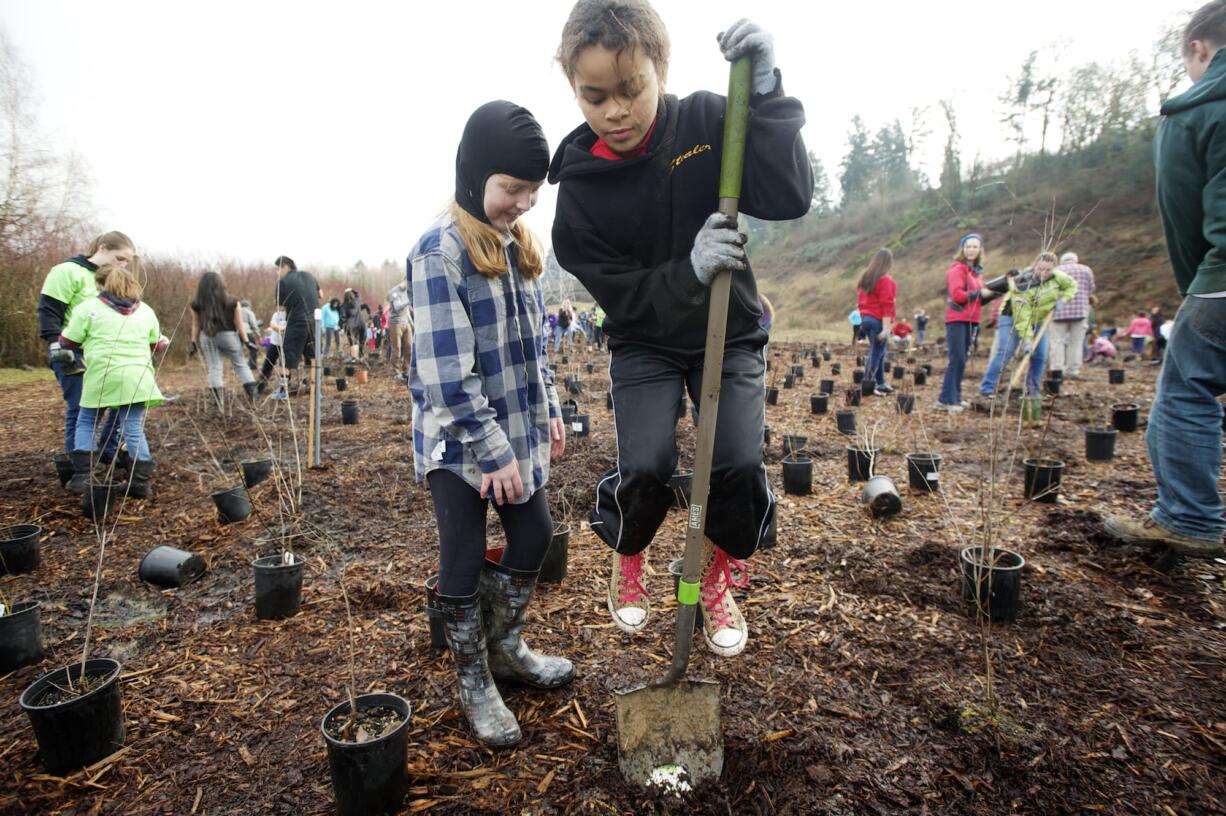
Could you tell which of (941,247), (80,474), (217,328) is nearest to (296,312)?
(217,328)

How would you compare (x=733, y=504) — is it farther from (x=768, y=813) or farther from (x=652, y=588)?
(x=652, y=588)

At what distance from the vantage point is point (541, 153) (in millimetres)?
1748

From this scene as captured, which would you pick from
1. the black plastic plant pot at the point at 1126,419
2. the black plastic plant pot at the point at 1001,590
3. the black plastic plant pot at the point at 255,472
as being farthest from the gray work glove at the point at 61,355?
the black plastic plant pot at the point at 1126,419

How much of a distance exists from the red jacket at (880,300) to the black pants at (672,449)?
656cm

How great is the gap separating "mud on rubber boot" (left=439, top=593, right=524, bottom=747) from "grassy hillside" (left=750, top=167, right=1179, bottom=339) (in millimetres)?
11082

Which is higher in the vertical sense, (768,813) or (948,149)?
(948,149)

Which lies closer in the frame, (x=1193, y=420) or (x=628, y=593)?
(x=628, y=593)

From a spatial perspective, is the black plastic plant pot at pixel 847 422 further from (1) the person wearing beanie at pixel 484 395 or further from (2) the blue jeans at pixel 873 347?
(1) the person wearing beanie at pixel 484 395

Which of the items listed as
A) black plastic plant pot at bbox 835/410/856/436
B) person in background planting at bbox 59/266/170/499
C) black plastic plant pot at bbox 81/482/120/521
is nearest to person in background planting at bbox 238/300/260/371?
person in background planting at bbox 59/266/170/499

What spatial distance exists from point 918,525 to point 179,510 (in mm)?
4950

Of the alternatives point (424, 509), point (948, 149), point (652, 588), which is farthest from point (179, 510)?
point (948, 149)

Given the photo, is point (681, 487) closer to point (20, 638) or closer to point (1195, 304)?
point (1195, 304)

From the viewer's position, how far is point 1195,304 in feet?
8.38

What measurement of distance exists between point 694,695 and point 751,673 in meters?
0.56
